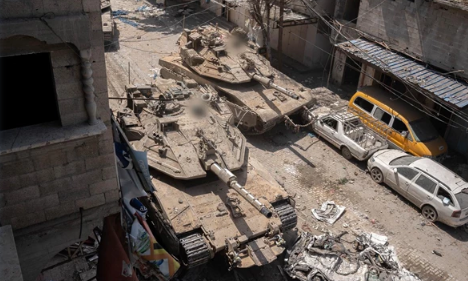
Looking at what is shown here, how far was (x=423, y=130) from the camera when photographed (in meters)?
16.2

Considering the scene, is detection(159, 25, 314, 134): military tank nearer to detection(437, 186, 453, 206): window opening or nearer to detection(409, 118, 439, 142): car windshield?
detection(409, 118, 439, 142): car windshield

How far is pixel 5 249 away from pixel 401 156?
12428mm

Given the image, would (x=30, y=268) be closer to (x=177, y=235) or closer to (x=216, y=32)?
(x=177, y=235)

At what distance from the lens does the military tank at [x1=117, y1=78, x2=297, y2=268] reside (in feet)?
35.0

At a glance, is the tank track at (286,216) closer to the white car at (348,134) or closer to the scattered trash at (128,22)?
the white car at (348,134)

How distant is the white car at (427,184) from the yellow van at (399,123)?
0.94 meters

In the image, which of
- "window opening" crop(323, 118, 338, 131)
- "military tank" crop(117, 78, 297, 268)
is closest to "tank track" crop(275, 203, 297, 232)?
"military tank" crop(117, 78, 297, 268)

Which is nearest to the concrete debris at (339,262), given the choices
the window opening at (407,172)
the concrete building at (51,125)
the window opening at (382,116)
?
the window opening at (407,172)

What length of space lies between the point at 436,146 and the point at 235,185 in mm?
8446

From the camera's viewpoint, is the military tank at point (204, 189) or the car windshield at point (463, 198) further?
the car windshield at point (463, 198)

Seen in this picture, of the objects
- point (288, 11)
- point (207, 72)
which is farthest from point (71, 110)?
point (288, 11)

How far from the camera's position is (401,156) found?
15.2 m

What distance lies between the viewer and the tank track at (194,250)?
408 inches

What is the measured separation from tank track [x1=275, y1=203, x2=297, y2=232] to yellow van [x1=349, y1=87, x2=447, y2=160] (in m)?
6.23
